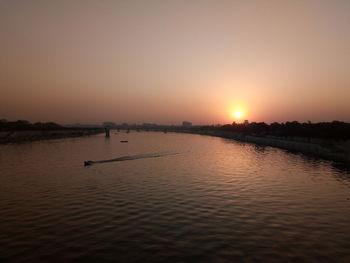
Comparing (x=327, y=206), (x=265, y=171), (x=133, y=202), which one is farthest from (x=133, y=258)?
(x=265, y=171)

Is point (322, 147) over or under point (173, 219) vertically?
over

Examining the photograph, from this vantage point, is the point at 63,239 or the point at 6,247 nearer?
the point at 6,247

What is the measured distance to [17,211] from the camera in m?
18.1

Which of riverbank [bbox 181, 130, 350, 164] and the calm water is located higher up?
riverbank [bbox 181, 130, 350, 164]

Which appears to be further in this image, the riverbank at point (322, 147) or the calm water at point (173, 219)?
the riverbank at point (322, 147)

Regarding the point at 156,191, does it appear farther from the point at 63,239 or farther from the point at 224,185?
the point at 63,239

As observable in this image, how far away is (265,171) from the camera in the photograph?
124ft

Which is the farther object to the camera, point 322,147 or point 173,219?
point 322,147

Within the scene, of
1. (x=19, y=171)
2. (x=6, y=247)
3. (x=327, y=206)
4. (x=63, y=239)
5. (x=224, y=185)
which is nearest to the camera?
(x=6, y=247)

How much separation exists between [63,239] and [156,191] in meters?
12.1

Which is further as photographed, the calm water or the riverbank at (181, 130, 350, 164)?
the riverbank at (181, 130, 350, 164)

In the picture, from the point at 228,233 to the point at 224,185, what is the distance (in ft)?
44.9

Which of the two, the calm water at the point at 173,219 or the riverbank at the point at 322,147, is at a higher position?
the riverbank at the point at 322,147

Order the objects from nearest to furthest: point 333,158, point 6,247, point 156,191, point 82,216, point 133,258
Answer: point 133,258
point 6,247
point 82,216
point 156,191
point 333,158
